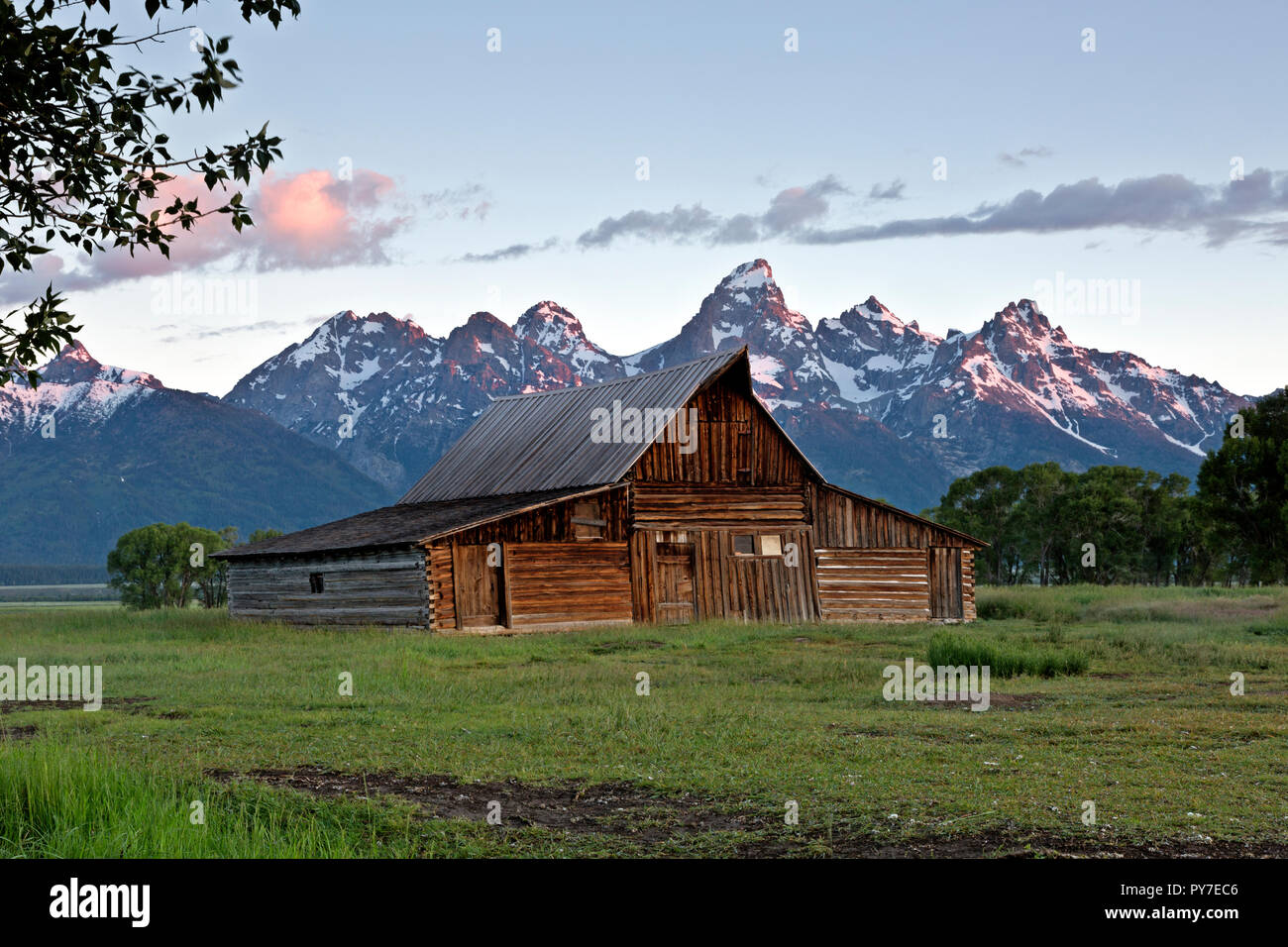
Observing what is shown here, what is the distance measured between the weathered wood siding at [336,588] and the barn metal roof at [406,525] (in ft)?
1.60

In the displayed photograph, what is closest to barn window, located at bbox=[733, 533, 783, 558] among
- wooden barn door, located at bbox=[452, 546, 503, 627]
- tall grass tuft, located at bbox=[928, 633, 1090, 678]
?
wooden barn door, located at bbox=[452, 546, 503, 627]

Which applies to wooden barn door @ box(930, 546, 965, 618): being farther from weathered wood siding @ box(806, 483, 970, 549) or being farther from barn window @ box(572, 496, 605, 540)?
barn window @ box(572, 496, 605, 540)

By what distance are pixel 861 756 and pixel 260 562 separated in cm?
3441

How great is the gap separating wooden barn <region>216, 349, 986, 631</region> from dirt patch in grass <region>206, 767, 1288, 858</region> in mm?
21932

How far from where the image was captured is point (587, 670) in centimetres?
2388

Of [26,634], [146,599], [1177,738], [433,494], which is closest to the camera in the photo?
[1177,738]

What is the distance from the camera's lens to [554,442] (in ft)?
148

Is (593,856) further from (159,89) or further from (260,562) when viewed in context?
(260,562)

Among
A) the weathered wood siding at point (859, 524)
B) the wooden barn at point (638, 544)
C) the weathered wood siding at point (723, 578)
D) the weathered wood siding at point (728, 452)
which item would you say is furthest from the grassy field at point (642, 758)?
the weathered wood siding at point (859, 524)

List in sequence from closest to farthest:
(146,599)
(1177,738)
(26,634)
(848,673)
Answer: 1. (1177,738)
2. (848,673)
3. (26,634)
4. (146,599)

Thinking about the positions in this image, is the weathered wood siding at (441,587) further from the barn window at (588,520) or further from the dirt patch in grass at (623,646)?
the dirt patch in grass at (623,646)

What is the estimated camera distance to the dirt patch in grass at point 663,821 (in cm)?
888
